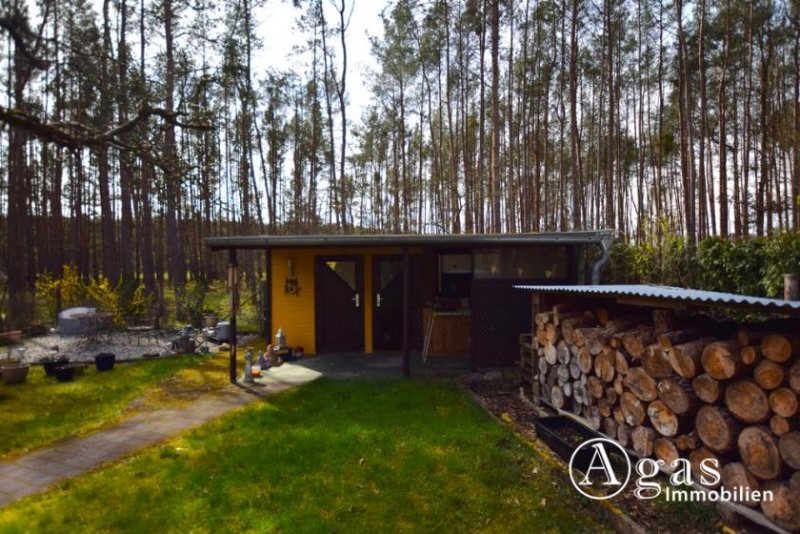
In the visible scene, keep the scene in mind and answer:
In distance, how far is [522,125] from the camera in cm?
1841

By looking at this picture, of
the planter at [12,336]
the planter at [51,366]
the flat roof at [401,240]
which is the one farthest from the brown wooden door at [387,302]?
the planter at [12,336]

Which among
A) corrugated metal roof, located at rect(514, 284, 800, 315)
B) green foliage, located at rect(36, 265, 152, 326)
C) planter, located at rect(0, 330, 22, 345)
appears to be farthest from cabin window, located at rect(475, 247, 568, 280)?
planter, located at rect(0, 330, 22, 345)

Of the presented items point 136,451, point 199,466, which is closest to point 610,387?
point 199,466

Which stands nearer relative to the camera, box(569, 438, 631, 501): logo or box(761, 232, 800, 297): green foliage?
box(569, 438, 631, 501): logo

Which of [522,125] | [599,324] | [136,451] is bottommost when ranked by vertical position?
[136,451]

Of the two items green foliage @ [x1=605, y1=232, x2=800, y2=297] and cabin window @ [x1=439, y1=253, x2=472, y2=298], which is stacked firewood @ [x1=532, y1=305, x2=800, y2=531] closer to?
green foliage @ [x1=605, y1=232, x2=800, y2=297]

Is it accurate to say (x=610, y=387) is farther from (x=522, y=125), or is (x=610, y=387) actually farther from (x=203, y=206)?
(x=203, y=206)

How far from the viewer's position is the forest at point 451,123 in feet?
39.9

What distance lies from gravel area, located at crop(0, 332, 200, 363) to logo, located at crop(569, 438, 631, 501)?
7.87 metres

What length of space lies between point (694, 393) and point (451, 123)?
17347 millimetres

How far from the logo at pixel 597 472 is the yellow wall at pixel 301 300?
5.26 m

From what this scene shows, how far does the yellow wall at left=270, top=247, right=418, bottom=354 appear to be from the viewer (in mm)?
8469

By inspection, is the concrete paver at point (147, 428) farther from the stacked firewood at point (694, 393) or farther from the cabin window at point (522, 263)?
the stacked firewood at point (694, 393)

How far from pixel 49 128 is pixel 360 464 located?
4.26 metres
